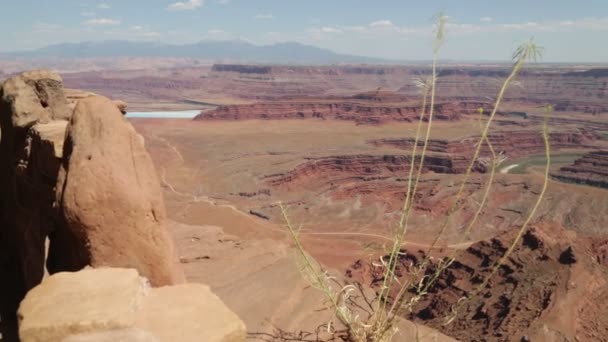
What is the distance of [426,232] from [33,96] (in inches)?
1052

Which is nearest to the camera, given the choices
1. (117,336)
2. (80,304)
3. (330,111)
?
(117,336)

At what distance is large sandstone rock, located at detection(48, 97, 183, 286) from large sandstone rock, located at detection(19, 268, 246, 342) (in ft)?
2.91

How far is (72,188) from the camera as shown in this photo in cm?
511

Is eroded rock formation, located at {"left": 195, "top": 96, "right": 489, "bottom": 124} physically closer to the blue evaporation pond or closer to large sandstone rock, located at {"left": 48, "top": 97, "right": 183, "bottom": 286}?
the blue evaporation pond

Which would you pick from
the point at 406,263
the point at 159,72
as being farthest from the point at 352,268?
the point at 159,72

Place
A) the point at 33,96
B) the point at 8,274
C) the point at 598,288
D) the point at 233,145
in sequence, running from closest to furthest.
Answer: the point at 33,96
the point at 8,274
the point at 598,288
the point at 233,145

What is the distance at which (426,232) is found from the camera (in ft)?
99.7

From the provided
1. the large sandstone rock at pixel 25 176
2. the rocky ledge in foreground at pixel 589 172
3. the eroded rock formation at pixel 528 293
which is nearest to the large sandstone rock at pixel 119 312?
the large sandstone rock at pixel 25 176

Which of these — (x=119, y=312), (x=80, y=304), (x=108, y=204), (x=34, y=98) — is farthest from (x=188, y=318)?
(x=34, y=98)

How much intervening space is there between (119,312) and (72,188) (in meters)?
2.12

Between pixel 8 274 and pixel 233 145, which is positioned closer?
pixel 8 274

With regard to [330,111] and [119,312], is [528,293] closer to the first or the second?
[119,312]

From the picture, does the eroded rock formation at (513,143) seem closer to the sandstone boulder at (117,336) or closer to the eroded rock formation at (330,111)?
the eroded rock formation at (330,111)

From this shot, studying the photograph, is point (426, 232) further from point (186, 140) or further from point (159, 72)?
point (159, 72)
